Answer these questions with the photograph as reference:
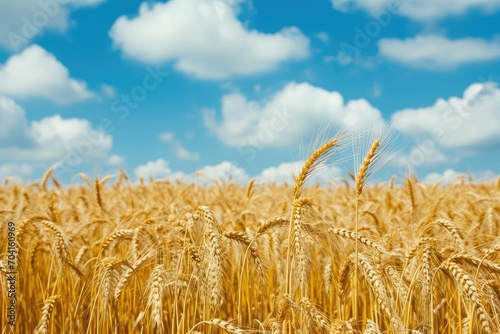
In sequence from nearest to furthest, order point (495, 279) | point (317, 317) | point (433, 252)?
point (317, 317)
point (495, 279)
point (433, 252)

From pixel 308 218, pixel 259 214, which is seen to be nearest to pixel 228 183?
pixel 259 214

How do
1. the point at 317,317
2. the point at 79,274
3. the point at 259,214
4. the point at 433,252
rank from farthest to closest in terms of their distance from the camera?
the point at 259,214
the point at 79,274
the point at 433,252
the point at 317,317

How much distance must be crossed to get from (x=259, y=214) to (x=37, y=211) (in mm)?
2045

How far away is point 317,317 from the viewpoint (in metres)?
2.11

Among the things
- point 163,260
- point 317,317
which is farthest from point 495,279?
point 163,260

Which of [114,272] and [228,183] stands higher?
[228,183]

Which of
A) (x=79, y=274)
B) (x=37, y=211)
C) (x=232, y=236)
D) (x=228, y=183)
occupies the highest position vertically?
(x=228, y=183)

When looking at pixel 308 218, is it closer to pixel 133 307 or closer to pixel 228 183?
pixel 133 307

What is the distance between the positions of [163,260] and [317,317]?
114 cm

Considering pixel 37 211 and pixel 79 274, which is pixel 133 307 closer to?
pixel 79 274

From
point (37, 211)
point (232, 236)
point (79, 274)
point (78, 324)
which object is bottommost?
point (78, 324)

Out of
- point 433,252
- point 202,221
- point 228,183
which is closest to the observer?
point 433,252

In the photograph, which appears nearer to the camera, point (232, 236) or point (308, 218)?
point (308, 218)

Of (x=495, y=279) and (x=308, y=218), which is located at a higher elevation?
(x=308, y=218)
